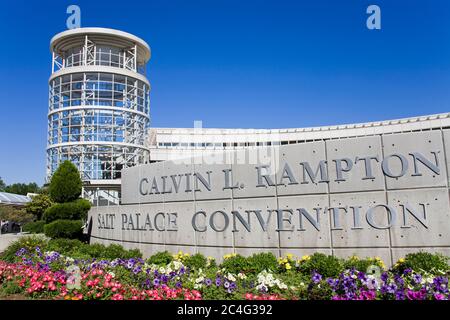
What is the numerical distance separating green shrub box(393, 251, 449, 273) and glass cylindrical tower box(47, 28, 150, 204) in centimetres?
3917

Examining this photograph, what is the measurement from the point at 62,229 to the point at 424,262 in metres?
15.1

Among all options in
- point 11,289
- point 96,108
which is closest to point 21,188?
point 96,108

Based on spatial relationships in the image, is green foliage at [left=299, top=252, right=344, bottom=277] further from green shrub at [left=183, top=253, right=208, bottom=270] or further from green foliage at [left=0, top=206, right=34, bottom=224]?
green foliage at [left=0, top=206, right=34, bottom=224]

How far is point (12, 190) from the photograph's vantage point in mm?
95938

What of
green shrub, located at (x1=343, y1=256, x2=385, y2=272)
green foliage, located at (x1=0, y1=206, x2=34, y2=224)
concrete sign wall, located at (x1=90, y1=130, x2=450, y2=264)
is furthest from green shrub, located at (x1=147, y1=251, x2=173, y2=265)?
green foliage, located at (x1=0, y1=206, x2=34, y2=224)

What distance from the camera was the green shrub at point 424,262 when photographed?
26.5ft

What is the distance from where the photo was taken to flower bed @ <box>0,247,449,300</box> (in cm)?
649

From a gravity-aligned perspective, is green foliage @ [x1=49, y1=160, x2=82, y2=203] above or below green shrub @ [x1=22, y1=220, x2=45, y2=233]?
above

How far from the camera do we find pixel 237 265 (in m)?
9.77

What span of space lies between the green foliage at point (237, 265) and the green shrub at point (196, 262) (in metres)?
0.90

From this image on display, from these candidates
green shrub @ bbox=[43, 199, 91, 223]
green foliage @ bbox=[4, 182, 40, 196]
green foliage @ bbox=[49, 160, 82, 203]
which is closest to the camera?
green shrub @ bbox=[43, 199, 91, 223]
